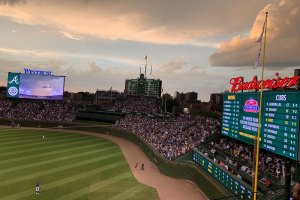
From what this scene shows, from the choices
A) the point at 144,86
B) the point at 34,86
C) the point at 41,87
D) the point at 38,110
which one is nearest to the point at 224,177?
the point at 41,87

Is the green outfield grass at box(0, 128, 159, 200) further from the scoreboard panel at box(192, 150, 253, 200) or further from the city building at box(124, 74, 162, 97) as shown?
the city building at box(124, 74, 162, 97)

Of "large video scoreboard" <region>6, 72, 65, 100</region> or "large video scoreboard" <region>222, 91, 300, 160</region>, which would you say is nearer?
"large video scoreboard" <region>222, 91, 300, 160</region>

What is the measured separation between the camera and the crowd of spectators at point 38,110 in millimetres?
75125

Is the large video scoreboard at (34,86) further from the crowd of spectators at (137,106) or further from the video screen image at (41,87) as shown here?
the crowd of spectators at (137,106)

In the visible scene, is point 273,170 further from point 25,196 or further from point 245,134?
point 25,196

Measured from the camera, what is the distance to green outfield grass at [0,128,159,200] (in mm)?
25516

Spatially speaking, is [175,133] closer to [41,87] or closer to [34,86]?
[41,87]

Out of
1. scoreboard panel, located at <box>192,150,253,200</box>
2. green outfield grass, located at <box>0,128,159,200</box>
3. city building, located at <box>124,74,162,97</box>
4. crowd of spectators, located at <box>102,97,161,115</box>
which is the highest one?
city building, located at <box>124,74,162,97</box>

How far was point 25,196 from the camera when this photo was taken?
24.2 meters

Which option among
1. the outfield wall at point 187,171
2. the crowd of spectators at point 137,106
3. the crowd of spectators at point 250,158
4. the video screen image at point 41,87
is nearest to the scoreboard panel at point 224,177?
the outfield wall at point 187,171

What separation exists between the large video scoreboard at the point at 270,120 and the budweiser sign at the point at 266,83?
0.56 meters

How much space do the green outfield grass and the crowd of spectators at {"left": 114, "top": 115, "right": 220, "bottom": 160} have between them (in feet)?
16.9

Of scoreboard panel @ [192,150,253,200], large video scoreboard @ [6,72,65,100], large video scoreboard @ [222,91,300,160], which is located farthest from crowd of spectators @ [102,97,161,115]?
large video scoreboard @ [222,91,300,160]

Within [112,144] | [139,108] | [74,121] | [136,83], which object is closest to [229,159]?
[112,144]
